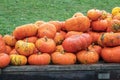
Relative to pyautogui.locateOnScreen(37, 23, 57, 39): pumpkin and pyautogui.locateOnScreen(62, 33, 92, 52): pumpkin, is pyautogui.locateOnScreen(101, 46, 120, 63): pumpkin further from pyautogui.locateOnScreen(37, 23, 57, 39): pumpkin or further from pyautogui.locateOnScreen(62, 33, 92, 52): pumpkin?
pyautogui.locateOnScreen(37, 23, 57, 39): pumpkin

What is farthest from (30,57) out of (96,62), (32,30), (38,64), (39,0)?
(39,0)

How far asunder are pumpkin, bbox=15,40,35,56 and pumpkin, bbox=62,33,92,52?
348mm

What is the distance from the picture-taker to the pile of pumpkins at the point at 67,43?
362 centimetres

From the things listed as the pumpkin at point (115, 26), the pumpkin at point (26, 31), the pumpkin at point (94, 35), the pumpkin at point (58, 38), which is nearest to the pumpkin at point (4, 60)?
the pumpkin at point (26, 31)

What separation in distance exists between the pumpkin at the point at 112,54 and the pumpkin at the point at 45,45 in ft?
1.83

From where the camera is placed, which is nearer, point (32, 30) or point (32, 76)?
point (32, 76)

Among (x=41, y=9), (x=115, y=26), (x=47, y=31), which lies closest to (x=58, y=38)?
(x=47, y=31)

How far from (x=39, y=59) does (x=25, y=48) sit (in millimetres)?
199

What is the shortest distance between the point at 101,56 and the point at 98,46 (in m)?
0.13

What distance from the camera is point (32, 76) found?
3.47 meters

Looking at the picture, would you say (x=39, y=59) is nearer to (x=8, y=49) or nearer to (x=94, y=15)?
(x=8, y=49)

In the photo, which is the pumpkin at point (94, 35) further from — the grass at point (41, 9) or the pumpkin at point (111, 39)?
the grass at point (41, 9)

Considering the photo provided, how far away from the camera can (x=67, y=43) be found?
3.67 m

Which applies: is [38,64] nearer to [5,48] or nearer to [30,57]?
[30,57]
